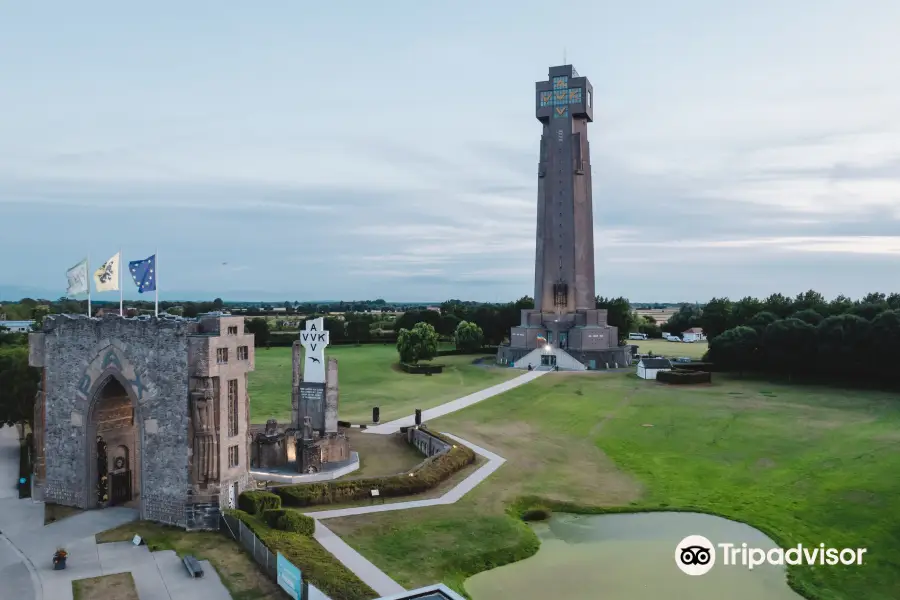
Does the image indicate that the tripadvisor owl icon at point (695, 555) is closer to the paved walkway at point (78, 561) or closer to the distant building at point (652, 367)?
the paved walkway at point (78, 561)

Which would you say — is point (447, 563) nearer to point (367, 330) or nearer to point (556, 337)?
point (556, 337)

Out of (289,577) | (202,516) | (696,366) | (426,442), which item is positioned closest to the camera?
(289,577)

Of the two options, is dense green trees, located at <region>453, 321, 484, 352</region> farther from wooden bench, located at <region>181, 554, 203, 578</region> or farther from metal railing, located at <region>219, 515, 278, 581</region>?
wooden bench, located at <region>181, 554, 203, 578</region>

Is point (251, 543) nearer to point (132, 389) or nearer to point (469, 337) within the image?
point (132, 389)

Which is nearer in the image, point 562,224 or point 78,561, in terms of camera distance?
point 78,561

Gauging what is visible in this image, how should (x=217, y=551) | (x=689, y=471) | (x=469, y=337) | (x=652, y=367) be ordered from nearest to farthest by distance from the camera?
(x=217, y=551), (x=689, y=471), (x=652, y=367), (x=469, y=337)

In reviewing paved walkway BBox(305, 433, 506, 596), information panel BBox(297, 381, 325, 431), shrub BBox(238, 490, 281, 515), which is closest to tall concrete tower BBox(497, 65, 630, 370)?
information panel BBox(297, 381, 325, 431)

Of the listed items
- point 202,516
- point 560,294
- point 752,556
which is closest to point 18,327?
point 560,294
